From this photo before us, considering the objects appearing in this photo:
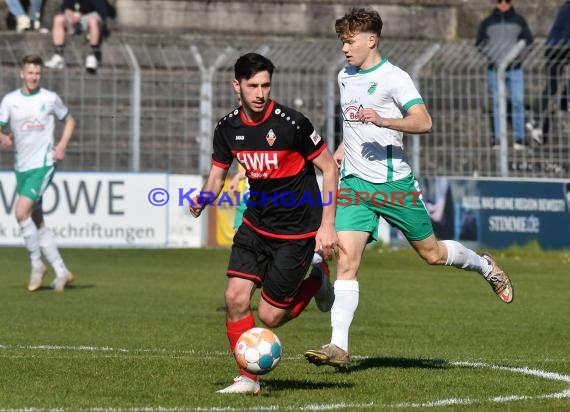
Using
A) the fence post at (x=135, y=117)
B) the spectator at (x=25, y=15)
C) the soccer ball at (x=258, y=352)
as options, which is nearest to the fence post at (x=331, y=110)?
the fence post at (x=135, y=117)

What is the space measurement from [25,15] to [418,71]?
9.34 meters

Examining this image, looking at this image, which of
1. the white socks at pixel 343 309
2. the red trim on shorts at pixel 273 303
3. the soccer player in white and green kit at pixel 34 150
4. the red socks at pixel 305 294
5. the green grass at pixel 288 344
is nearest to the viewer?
the green grass at pixel 288 344

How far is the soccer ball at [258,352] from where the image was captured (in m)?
7.31

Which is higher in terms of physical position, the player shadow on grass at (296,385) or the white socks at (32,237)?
the white socks at (32,237)

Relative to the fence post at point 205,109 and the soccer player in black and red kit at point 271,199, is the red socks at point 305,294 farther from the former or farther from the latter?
the fence post at point 205,109

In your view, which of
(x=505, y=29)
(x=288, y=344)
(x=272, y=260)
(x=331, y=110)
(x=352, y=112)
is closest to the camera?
(x=272, y=260)

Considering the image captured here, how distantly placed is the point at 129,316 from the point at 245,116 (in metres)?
5.45

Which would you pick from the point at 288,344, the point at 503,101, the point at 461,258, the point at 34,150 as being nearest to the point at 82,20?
the point at 503,101

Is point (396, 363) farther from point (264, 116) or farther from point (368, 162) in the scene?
point (264, 116)

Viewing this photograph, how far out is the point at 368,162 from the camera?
897 cm

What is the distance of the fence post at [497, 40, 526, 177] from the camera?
21391mm

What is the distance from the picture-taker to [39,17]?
2648 cm

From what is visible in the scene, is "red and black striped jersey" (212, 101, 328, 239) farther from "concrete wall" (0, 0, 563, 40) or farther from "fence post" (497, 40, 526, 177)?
"concrete wall" (0, 0, 563, 40)

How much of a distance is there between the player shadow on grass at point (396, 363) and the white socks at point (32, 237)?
7.02m
